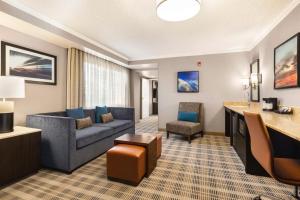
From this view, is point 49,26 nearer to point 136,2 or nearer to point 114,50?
point 136,2

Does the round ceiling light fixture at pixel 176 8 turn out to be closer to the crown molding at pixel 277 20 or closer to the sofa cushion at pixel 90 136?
the crown molding at pixel 277 20

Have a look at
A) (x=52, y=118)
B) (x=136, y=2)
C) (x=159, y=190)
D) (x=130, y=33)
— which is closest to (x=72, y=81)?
(x=52, y=118)

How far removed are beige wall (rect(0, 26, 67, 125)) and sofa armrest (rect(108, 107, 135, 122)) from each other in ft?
4.16

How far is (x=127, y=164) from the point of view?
1984 millimetres

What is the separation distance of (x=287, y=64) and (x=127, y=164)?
2.65 meters

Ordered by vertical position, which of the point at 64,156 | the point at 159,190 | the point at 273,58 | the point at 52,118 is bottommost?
the point at 159,190

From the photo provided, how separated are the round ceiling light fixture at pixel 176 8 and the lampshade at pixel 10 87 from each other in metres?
2.06

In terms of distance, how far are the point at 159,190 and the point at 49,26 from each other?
3.05 m

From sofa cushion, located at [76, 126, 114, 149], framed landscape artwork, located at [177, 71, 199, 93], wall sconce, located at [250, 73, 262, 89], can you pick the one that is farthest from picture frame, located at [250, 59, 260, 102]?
sofa cushion, located at [76, 126, 114, 149]

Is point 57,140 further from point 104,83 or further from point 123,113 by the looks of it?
point 104,83

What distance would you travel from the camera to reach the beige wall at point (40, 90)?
103 inches

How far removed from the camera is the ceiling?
2.25 meters

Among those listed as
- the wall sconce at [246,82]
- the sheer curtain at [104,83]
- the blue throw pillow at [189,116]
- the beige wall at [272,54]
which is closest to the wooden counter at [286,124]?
the beige wall at [272,54]

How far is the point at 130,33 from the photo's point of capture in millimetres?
3287
